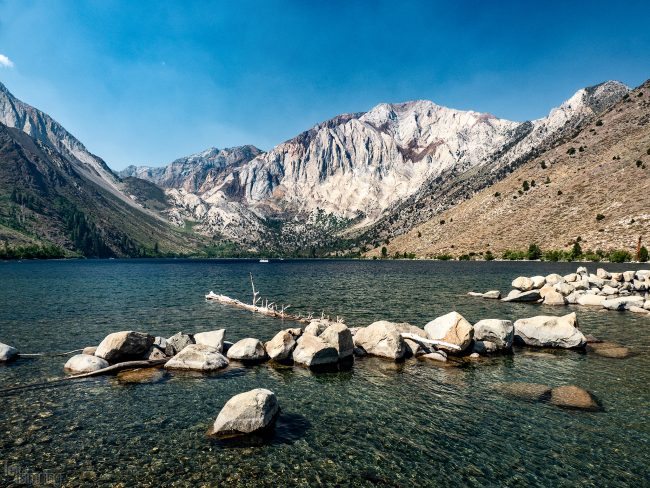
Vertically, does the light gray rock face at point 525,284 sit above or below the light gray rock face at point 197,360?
above

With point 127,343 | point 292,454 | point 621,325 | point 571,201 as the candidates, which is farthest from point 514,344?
point 571,201

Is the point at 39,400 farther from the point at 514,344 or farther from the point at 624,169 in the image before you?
the point at 624,169

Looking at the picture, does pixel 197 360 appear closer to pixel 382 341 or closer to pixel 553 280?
pixel 382 341

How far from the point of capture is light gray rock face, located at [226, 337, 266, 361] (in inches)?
1110

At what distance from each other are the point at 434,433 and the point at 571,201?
589 feet

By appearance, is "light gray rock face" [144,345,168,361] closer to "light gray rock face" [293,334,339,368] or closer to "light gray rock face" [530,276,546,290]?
"light gray rock face" [293,334,339,368]

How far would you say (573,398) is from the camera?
20.5 metres

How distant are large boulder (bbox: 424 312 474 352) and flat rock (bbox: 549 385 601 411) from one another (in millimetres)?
8272

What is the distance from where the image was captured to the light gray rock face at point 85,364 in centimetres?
2461

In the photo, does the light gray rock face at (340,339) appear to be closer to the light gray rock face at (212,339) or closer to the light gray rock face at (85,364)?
the light gray rock face at (212,339)

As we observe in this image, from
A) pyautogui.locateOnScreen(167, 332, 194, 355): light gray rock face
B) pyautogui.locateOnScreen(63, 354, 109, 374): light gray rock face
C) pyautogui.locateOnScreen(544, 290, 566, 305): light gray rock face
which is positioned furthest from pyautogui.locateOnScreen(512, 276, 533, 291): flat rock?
pyautogui.locateOnScreen(63, 354, 109, 374): light gray rock face

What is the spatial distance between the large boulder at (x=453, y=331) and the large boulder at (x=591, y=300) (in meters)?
36.0

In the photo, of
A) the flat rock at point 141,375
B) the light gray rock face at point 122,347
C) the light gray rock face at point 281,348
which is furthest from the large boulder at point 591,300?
the light gray rock face at point 122,347

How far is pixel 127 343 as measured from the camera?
2711cm
